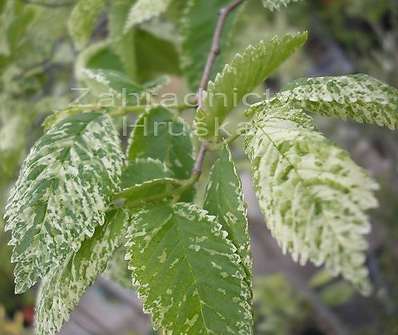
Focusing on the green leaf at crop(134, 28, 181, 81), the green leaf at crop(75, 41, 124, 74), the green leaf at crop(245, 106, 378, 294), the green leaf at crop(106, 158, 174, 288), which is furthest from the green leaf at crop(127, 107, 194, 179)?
the green leaf at crop(134, 28, 181, 81)

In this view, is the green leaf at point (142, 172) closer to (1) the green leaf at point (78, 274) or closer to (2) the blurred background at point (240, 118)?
(1) the green leaf at point (78, 274)

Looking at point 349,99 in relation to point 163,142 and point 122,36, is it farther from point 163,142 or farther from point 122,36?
point 122,36

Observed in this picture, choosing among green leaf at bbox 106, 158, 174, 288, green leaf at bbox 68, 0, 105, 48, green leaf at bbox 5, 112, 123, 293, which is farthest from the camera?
green leaf at bbox 68, 0, 105, 48

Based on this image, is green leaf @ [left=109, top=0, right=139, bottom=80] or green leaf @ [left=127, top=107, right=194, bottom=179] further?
green leaf @ [left=109, top=0, right=139, bottom=80]

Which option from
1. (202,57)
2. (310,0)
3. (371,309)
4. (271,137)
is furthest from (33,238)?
(310,0)

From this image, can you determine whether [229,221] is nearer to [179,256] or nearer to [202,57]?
[179,256]

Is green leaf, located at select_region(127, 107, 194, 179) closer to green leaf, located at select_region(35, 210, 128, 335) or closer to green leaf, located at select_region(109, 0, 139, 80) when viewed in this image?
green leaf, located at select_region(35, 210, 128, 335)
